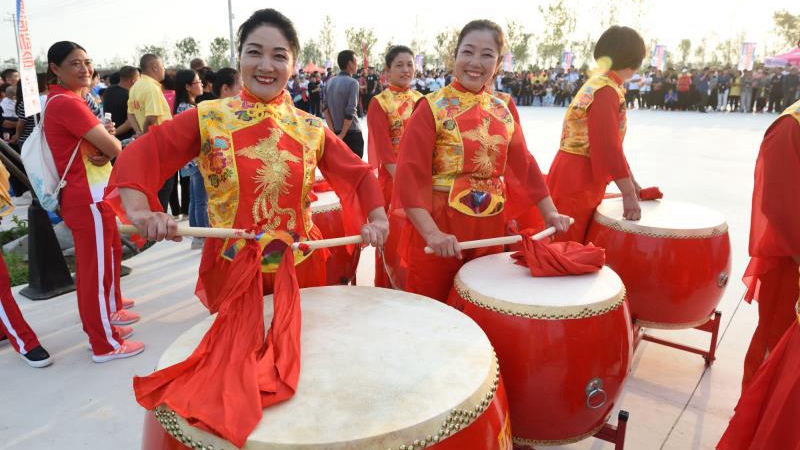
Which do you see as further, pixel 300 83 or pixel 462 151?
pixel 300 83

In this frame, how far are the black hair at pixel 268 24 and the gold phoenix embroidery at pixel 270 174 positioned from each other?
27cm

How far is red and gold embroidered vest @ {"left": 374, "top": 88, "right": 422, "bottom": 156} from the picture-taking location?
3.61m

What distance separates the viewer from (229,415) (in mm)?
1010

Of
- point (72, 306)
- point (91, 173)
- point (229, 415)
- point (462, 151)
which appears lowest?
point (72, 306)

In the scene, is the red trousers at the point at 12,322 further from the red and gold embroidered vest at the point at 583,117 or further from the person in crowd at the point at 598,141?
the red and gold embroidered vest at the point at 583,117

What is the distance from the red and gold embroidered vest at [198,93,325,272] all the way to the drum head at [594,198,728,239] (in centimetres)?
152

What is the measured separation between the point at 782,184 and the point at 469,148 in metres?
0.95

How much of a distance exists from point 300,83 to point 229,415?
53.2 ft

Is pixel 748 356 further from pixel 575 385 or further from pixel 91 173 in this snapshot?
pixel 91 173

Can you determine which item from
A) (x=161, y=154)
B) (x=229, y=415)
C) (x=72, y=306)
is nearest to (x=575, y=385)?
(x=229, y=415)

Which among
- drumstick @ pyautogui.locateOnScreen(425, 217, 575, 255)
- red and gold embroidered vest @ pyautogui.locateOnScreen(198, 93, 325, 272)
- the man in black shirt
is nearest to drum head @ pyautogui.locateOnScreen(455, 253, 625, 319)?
drumstick @ pyautogui.locateOnScreen(425, 217, 575, 255)

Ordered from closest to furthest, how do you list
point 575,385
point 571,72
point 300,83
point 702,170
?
1. point 575,385
2. point 702,170
3. point 300,83
4. point 571,72

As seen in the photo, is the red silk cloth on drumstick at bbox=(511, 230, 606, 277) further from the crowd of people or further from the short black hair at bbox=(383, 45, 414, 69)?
the short black hair at bbox=(383, 45, 414, 69)

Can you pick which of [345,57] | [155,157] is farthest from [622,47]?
[345,57]
